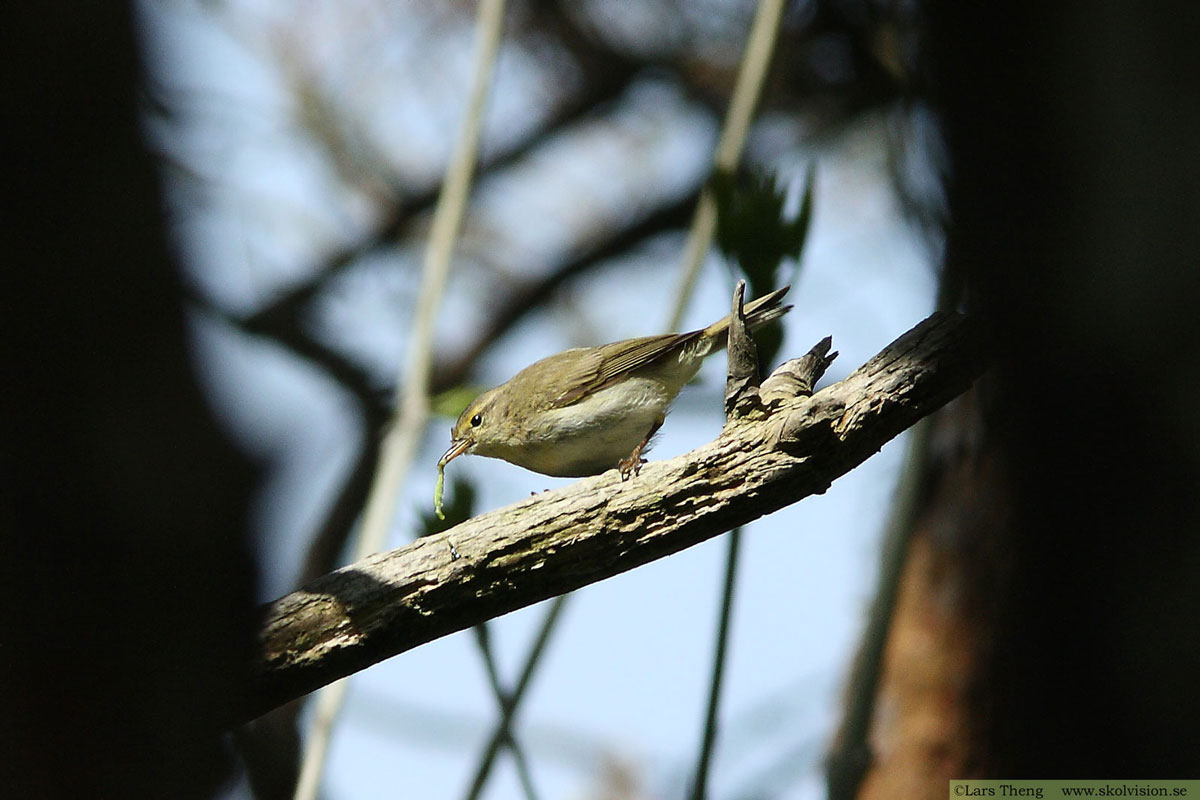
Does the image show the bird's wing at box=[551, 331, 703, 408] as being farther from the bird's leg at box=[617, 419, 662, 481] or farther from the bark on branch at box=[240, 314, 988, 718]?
the bark on branch at box=[240, 314, 988, 718]

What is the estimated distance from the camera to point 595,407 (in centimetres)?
310

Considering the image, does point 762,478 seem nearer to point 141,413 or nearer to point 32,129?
point 141,413

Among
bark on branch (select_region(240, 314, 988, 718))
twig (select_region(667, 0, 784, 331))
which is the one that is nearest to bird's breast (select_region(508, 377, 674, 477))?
twig (select_region(667, 0, 784, 331))

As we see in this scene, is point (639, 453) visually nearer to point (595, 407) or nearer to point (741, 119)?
point (595, 407)

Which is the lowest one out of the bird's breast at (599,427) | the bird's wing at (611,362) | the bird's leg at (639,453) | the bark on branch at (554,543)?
the bark on branch at (554,543)

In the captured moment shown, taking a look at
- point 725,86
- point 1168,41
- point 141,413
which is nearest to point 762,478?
point 1168,41

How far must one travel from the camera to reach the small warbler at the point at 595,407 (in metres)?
3.06

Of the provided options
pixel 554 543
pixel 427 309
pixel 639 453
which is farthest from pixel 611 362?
pixel 554 543

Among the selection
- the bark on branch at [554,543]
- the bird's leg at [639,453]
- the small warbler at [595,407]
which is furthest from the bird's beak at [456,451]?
the bark on branch at [554,543]

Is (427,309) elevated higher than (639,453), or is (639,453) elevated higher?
(427,309)

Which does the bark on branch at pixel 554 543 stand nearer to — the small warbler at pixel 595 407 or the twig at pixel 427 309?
the twig at pixel 427 309

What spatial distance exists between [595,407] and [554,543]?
4.07 ft

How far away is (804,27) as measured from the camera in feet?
20.1

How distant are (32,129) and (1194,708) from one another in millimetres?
1714
